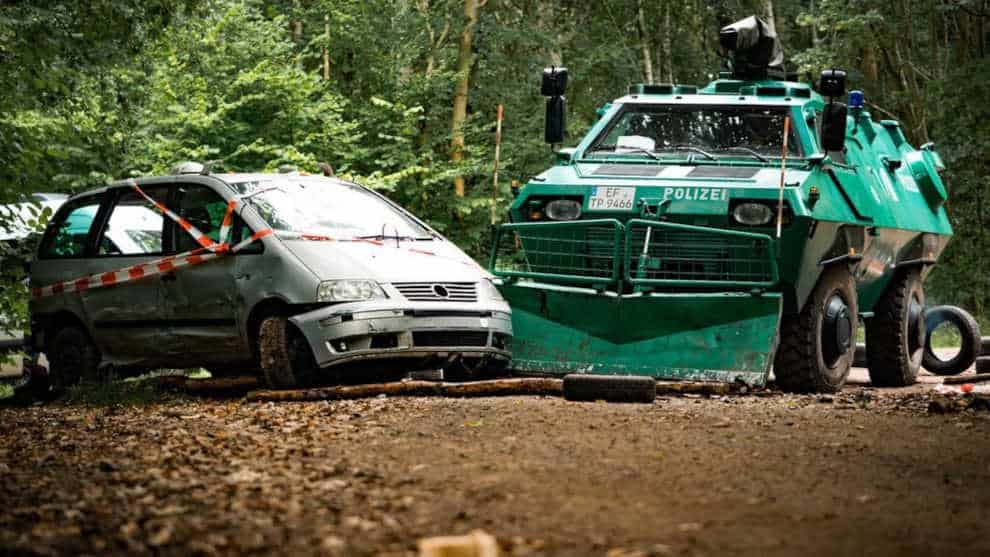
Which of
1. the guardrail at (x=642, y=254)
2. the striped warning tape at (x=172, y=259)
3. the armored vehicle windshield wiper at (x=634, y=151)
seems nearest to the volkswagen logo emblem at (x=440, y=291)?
the guardrail at (x=642, y=254)

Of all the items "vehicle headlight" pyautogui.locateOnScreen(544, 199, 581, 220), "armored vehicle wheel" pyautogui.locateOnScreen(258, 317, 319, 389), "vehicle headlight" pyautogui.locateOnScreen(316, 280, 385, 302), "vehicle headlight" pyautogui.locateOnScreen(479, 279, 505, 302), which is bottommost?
"armored vehicle wheel" pyautogui.locateOnScreen(258, 317, 319, 389)

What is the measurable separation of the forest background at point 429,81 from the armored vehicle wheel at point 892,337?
304 inches

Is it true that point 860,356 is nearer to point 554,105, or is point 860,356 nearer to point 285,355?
point 554,105

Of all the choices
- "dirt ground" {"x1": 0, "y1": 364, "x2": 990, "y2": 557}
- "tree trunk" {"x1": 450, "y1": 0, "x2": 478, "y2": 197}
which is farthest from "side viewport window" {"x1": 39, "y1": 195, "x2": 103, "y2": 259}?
"tree trunk" {"x1": 450, "y1": 0, "x2": 478, "y2": 197}

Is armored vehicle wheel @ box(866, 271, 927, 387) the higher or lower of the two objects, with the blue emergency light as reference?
lower

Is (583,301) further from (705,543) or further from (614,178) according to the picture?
(705,543)

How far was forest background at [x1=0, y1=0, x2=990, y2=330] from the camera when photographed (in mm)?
19172

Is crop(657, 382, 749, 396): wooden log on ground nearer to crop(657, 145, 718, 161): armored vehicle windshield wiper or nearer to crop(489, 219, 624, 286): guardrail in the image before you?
crop(489, 219, 624, 286): guardrail

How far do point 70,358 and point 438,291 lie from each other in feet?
10.9

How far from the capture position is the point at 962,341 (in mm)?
15039

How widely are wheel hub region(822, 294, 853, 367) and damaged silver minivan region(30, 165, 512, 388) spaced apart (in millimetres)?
2496

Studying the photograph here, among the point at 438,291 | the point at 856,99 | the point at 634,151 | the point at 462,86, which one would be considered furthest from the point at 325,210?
the point at 462,86

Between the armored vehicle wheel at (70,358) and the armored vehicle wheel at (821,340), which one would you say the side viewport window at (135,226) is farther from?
the armored vehicle wheel at (821,340)

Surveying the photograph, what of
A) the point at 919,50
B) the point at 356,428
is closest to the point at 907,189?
the point at 356,428
